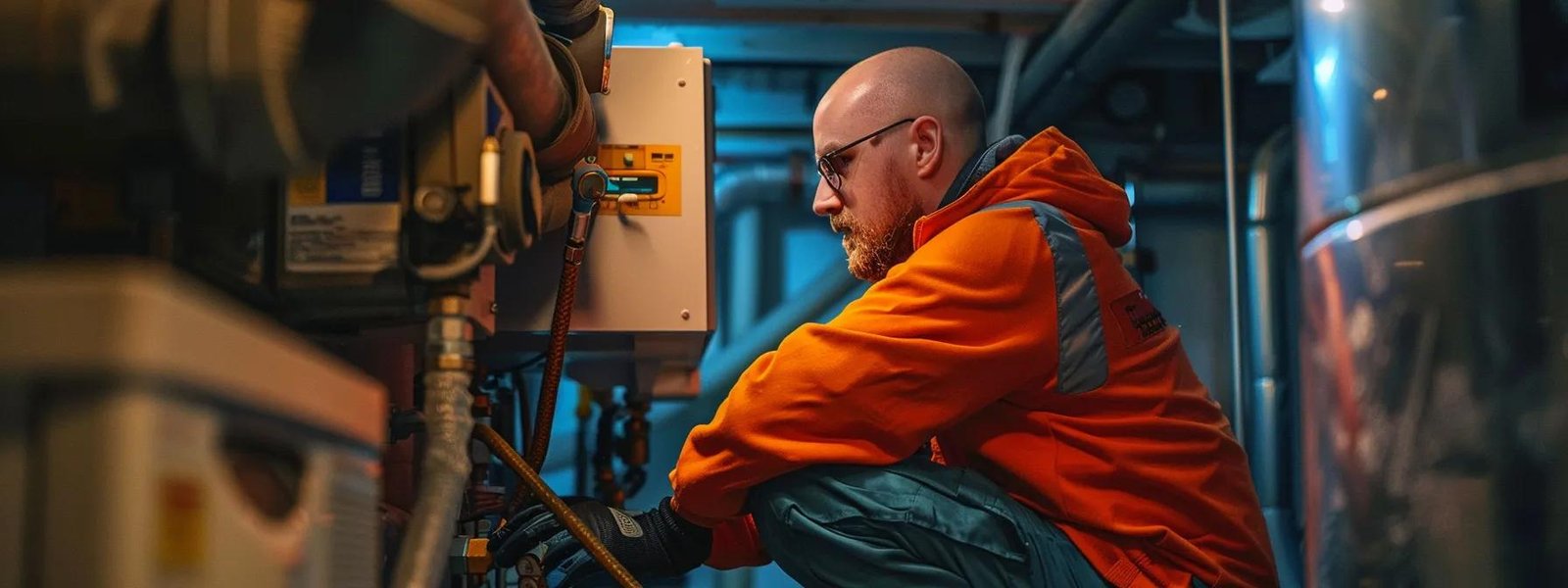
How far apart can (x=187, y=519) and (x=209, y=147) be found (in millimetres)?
362

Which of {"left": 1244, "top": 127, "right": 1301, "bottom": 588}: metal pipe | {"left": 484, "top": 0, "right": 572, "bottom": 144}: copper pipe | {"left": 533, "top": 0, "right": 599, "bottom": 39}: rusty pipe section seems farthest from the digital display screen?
{"left": 1244, "top": 127, "right": 1301, "bottom": 588}: metal pipe

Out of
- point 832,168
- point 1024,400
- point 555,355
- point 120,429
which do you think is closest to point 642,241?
point 555,355

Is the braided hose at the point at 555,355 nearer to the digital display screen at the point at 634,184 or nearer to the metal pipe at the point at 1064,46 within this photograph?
the digital display screen at the point at 634,184

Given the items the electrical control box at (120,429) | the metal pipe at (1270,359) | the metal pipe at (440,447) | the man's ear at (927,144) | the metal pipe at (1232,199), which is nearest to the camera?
the electrical control box at (120,429)

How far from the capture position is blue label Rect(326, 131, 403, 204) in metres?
1.09

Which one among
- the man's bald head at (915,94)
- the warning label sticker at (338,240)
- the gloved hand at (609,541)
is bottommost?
the gloved hand at (609,541)

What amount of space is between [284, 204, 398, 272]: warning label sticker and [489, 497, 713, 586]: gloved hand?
1.66ft

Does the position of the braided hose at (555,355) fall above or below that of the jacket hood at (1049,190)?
below

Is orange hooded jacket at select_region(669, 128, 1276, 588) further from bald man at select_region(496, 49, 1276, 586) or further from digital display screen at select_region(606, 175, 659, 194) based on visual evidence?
digital display screen at select_region(606, 175, 659, 194)

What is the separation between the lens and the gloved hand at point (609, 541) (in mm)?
1497

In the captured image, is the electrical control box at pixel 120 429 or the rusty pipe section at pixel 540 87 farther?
the rusty pipe section at pixel 540 87

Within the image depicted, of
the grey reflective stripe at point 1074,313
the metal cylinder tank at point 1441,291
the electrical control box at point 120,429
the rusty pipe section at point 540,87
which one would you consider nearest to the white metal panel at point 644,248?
the rusty pipe section at point 540,87

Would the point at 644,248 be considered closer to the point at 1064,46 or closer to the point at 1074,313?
the point at 1074,313

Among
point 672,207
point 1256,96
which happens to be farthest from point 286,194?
point 1256,96
